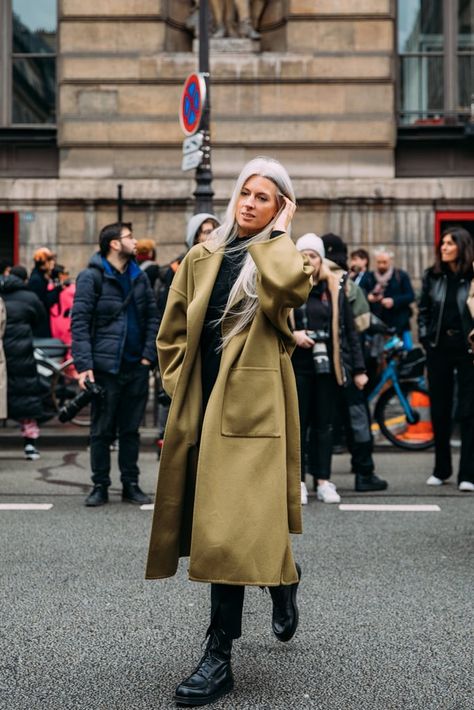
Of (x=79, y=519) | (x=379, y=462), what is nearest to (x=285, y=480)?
(x=79, y=519)

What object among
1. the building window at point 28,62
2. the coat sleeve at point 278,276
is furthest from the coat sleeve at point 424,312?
the building window at point 28,62

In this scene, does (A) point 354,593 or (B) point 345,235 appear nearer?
(A) point 354,593

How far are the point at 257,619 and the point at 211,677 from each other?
3.61 feet

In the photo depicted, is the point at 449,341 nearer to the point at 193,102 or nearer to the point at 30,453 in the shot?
the point at 30,453

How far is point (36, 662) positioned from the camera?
14.6 ft

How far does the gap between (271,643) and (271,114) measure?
12183mm

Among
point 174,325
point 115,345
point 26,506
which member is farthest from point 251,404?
point 26,506

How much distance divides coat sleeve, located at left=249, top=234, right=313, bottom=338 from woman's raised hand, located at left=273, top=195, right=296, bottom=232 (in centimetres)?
8

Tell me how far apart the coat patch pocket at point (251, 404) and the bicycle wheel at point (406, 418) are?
6.90 m

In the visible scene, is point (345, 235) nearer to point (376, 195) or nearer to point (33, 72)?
point (376, 195)

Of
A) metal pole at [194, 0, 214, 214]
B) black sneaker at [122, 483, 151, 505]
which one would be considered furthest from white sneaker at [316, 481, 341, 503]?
metal pole at [194, 0, 214, 214]

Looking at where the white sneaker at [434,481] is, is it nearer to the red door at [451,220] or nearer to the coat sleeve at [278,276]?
the coat sleeve at [278,276]

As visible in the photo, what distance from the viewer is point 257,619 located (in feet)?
16.8

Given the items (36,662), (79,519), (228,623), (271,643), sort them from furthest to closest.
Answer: (79,519), (271,643), (36,662), (228,623)
